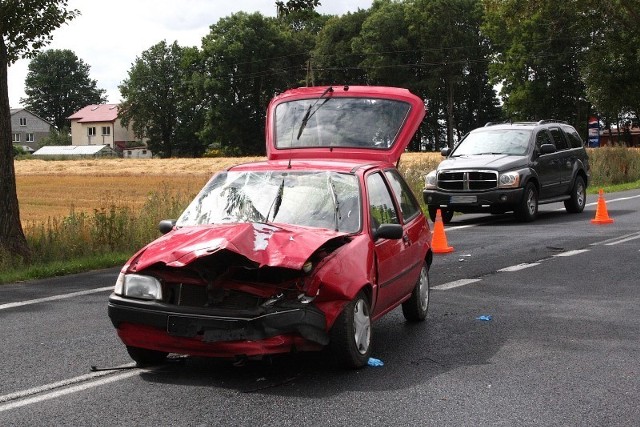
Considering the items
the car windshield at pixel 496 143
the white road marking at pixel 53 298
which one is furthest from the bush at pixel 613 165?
the white road marking at pixel 53 298

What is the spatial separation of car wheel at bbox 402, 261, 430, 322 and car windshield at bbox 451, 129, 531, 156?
12.7 m

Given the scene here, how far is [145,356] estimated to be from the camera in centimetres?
734

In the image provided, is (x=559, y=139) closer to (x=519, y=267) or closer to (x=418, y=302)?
(x=519, y=267)

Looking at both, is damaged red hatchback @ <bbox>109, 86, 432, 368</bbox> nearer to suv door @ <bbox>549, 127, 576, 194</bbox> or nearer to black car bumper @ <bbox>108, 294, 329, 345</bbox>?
black car bumper @ <bbox>108, 294, 329, 345</bbox>

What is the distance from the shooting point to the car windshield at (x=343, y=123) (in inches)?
538

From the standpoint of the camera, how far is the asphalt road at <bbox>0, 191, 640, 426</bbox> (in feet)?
19.9

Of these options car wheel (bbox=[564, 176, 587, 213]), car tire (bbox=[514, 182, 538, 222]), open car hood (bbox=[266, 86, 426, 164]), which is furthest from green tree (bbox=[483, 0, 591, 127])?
open car hood (bbox=[266, 86, 426, 164])

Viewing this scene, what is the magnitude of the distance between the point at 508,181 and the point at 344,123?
298 inches

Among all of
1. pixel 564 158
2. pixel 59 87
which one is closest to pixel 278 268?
pixel 564 158

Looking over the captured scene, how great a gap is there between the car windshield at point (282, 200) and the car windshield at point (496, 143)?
46.3 ft

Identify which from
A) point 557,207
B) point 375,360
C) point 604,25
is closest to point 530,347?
point 375,360

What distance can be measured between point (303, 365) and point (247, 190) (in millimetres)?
1553

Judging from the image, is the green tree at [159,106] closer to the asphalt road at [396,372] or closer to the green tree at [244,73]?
the green tree at [244,73]

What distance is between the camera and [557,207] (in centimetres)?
2544
